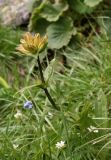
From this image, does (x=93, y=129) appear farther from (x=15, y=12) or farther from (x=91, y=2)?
(x=15, y=12)

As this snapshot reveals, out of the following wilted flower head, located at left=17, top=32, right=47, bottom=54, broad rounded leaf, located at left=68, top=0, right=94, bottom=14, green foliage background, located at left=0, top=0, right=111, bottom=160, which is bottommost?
green foliage background, located at left=0, top=0, right=111, bottom=160

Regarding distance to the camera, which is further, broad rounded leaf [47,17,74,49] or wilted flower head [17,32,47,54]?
broad rounded leaf [47,17,74,49]

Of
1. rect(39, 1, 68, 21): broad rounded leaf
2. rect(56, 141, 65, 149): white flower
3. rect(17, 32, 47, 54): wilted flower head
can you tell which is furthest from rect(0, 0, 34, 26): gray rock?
rect(56, 141, 65, 149): white flower

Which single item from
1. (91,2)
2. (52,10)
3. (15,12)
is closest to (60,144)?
(91,2)

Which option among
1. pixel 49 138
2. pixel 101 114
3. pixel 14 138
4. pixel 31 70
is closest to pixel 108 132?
pixel 101 114

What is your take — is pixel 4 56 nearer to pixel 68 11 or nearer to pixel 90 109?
pixel 68 11

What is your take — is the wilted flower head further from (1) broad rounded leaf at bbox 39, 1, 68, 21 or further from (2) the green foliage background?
(1) broad rounded leaf at bbox 39, 1, 68, 21

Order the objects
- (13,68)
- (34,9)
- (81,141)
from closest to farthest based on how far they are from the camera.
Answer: (81,141) → (13,68) → (34,9)
